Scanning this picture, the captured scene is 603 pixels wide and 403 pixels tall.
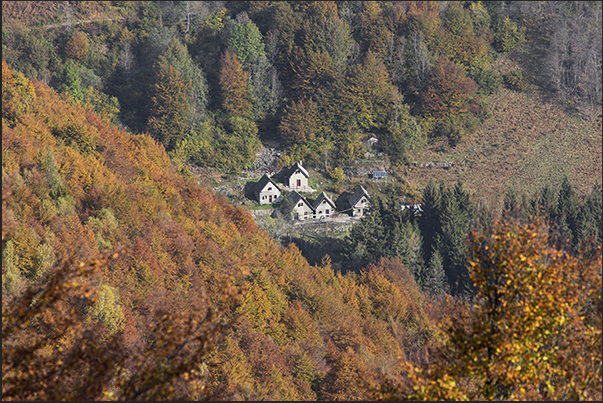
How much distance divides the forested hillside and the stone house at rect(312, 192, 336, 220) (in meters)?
3.40

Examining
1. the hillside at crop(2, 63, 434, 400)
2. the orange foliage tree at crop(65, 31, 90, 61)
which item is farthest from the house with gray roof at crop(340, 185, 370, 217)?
the orange foliage tree at crop(65, 31, 90, 61)

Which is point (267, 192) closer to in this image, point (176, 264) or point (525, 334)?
point (176, 264)

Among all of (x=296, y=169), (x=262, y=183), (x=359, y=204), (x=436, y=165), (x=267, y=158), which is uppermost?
(x=267, y=158)

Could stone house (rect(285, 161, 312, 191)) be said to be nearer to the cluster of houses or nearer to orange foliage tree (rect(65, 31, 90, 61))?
the cluster of houses

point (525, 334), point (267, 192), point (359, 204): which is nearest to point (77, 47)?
point (267, 192)

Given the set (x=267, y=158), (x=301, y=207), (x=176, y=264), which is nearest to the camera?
(x=176, y=264)

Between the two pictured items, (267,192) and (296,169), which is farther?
(296,169)

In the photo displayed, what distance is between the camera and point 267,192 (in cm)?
4581

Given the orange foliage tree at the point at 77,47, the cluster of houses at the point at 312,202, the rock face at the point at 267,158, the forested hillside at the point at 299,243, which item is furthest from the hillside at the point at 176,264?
the orange foliage tree at the point at 77,47

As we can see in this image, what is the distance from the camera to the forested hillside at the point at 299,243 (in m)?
9.32

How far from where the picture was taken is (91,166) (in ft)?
106

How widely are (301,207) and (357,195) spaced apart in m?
4.35

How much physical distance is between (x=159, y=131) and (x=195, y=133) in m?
2.90

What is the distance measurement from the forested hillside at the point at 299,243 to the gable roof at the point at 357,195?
1.75 meters
